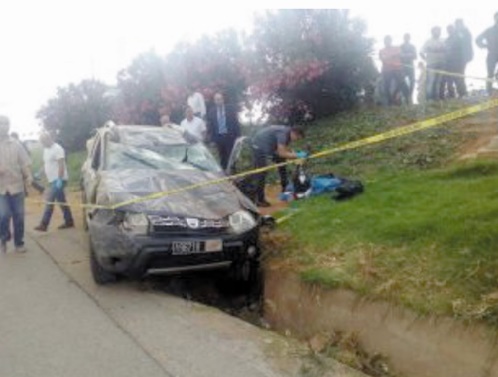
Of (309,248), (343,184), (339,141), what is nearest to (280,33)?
(339,141)

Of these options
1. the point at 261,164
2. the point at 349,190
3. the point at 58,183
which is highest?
the point at 261,164

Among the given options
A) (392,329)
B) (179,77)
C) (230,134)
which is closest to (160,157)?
(392,329)

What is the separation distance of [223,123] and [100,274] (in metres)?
5.55

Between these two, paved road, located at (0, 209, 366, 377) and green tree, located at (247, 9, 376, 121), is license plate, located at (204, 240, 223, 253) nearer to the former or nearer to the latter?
paved road, located at (0, 209, 366, 377)

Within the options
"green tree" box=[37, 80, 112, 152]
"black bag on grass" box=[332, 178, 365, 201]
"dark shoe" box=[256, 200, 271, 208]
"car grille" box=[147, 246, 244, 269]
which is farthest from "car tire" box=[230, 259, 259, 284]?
"green tree" box=[37, 80, 112, 152]

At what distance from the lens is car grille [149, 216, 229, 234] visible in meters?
6.45

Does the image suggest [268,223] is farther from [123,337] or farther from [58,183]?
[58,183]

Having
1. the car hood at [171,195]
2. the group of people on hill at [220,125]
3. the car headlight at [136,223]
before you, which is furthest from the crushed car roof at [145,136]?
the group of people on hill at [220,125]

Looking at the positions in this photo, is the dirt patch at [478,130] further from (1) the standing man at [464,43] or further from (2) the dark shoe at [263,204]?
(2) the dark shoe at [263,204]

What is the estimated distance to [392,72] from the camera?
1397 centimetres

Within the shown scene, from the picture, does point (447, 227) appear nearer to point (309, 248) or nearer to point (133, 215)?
point (309, 248)

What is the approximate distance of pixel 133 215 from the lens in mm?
6562

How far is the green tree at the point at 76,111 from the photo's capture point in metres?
23.8

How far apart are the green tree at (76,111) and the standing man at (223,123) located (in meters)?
11.8
